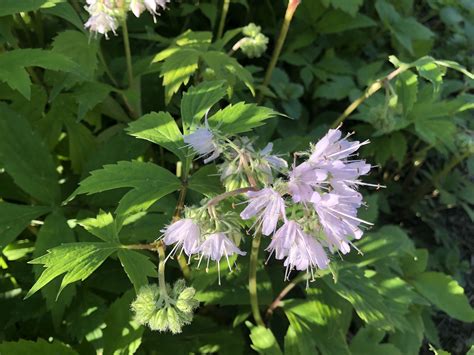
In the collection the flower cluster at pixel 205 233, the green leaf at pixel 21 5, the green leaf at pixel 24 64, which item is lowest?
the flower cluster at pixel 205 233

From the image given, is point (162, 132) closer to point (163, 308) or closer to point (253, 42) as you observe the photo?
point (163, 308)

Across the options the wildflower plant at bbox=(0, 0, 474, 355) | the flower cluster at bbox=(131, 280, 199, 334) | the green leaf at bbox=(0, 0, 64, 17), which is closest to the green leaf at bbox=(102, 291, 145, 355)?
the wildflower plant at bbox=(0, 0, 474, 355)

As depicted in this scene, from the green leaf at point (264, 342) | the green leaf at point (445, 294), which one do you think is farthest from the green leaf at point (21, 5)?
the green leaf at point (445, 294)

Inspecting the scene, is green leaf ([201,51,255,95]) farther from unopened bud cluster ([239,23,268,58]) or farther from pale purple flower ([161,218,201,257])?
pale purple flower ([161,218,201,257])

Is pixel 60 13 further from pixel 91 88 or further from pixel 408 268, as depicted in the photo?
pixel 408 268

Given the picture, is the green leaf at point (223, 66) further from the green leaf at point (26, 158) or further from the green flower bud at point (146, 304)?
the green flower bud at point (146, 304)
